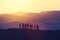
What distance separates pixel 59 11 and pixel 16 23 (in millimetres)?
521

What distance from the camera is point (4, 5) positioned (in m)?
1.40

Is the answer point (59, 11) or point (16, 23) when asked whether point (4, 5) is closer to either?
point (16, 23)

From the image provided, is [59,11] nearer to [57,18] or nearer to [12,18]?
[57,18]

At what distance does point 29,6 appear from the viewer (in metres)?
1.38

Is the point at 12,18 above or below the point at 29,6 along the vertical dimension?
below
